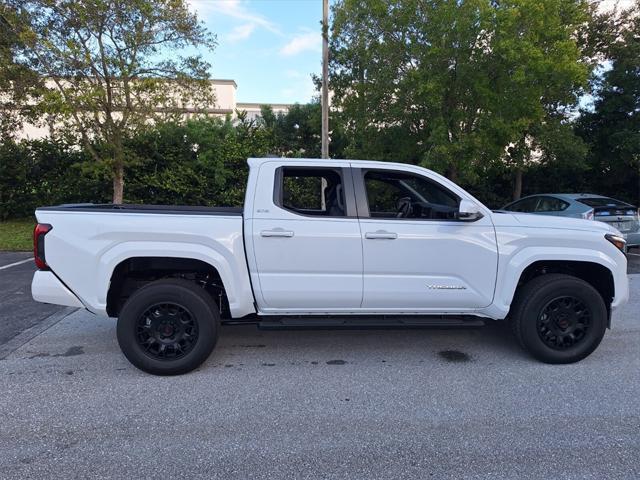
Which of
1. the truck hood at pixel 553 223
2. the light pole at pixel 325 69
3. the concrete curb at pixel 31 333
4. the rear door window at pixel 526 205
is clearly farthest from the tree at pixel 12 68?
the rear door window at pixel 526 205

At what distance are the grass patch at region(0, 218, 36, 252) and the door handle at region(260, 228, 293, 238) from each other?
9223 mm

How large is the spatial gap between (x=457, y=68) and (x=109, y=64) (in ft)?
25.6

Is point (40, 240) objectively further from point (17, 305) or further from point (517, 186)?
point (517, 186)

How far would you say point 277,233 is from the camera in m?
3.99

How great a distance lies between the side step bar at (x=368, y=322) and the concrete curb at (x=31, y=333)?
8.58 feet

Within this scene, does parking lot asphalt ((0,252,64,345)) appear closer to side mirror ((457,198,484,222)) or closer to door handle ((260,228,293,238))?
door handle ((260,228,293,238))

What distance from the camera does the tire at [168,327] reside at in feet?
12.8

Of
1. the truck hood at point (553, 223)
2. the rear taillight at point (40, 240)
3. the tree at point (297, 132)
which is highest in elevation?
the tree at point (297, 132)

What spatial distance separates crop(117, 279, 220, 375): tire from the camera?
3.91 meters

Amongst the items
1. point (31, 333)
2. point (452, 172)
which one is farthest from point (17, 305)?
point (452, 172)

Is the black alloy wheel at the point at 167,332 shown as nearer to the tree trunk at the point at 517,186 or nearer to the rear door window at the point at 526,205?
the rear door window at the point at 526,205

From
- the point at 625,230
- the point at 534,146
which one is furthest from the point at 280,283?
the point at 534,146

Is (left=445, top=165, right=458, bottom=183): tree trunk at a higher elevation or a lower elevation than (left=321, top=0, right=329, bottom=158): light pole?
lower

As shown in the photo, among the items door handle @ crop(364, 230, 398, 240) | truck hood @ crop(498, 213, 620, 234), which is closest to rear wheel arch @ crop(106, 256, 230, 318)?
door handle @ crop(364, 230, 398, 240)
